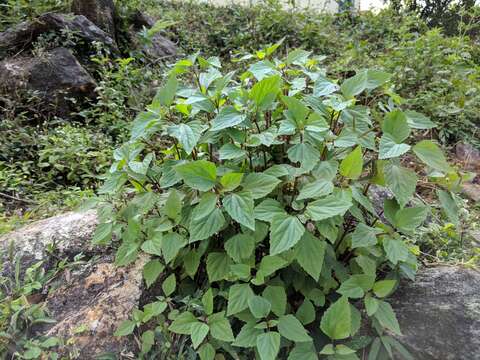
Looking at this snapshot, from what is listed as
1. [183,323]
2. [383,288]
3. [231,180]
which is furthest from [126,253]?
[383,288]

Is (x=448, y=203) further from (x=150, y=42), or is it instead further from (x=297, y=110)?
(x=150, y=42)

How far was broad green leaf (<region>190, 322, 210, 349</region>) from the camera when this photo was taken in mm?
1273

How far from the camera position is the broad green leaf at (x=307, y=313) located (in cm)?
133

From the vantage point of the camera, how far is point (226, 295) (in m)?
1.43

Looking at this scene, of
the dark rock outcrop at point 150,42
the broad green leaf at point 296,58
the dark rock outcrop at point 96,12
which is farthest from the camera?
the dark rock outcrop at point 150,42

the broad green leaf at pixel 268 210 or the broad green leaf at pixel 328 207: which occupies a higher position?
the broad green leaf at pixel 328 207

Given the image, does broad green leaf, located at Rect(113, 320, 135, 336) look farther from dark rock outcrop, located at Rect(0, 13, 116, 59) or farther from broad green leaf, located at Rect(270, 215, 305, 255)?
dark rock outcrop, located at Rect(0, 13, 116, 59)

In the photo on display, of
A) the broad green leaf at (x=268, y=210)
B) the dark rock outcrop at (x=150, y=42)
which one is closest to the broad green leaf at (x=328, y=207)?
the broad green leaf at (x=268, y=210)

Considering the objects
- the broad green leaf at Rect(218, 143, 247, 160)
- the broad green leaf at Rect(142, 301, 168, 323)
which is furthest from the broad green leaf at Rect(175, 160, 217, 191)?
the broad green leaf at Rect(142, 301, 168, 323)

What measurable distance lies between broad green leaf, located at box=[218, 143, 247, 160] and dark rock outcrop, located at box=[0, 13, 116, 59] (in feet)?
12.1

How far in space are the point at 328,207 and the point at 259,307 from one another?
0.44 meters

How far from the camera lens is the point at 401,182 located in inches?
49.2

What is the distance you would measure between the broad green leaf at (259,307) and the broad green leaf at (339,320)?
200 mm

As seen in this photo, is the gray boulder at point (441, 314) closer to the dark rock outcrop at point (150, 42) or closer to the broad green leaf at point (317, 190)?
the broad green leaf at point (317, 190)
